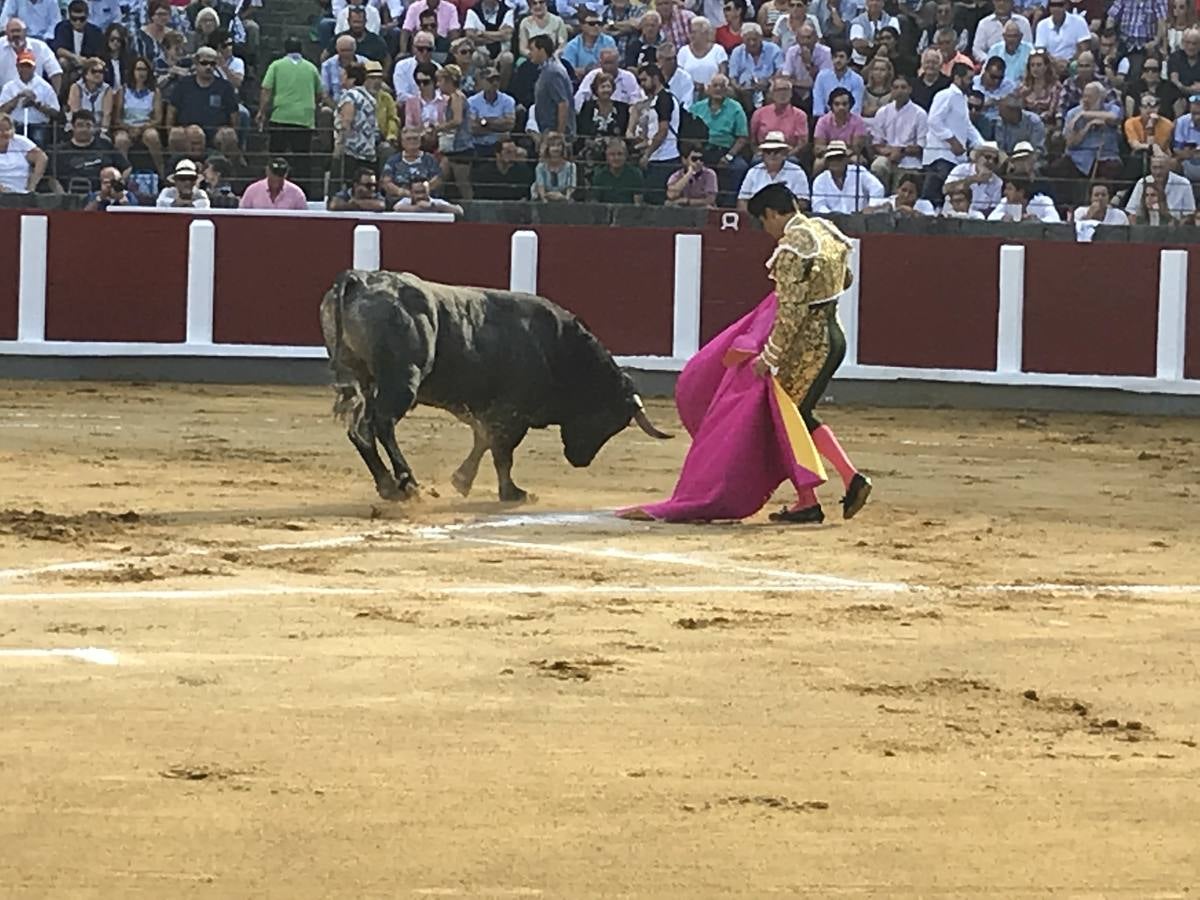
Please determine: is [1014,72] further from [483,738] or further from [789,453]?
[483,738]

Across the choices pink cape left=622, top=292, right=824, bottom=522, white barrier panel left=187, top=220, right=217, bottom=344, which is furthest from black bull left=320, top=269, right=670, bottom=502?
white barrier panel left=187, top=220, right=217, bottom=344

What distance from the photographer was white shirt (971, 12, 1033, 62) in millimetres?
15000

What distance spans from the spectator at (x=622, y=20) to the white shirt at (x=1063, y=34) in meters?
2.50

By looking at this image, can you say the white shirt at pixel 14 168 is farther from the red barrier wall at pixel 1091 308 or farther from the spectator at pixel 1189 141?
the spectator at pixel 1189 141

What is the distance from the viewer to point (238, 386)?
13.4 metres

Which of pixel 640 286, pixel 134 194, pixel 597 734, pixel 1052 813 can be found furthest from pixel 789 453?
pixel 134 194

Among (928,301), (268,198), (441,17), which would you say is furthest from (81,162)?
(928,301)

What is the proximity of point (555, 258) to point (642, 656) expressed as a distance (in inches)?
317

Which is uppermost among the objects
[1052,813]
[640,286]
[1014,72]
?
[1014,72]

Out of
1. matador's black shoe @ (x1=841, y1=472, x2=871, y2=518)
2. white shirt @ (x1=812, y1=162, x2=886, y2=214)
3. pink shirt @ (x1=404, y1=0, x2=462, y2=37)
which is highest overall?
pink shirt @ (x1=404, y1=0, x2=462, y2=37)

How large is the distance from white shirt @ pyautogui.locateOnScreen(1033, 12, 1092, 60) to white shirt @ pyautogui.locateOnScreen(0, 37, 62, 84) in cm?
597

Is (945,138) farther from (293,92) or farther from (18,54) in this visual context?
(18,54)

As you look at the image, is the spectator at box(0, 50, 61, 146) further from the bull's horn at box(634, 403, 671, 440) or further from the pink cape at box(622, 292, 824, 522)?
the pink cape at box(622, 292, 824, 522)

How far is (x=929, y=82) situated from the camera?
1435 cm
